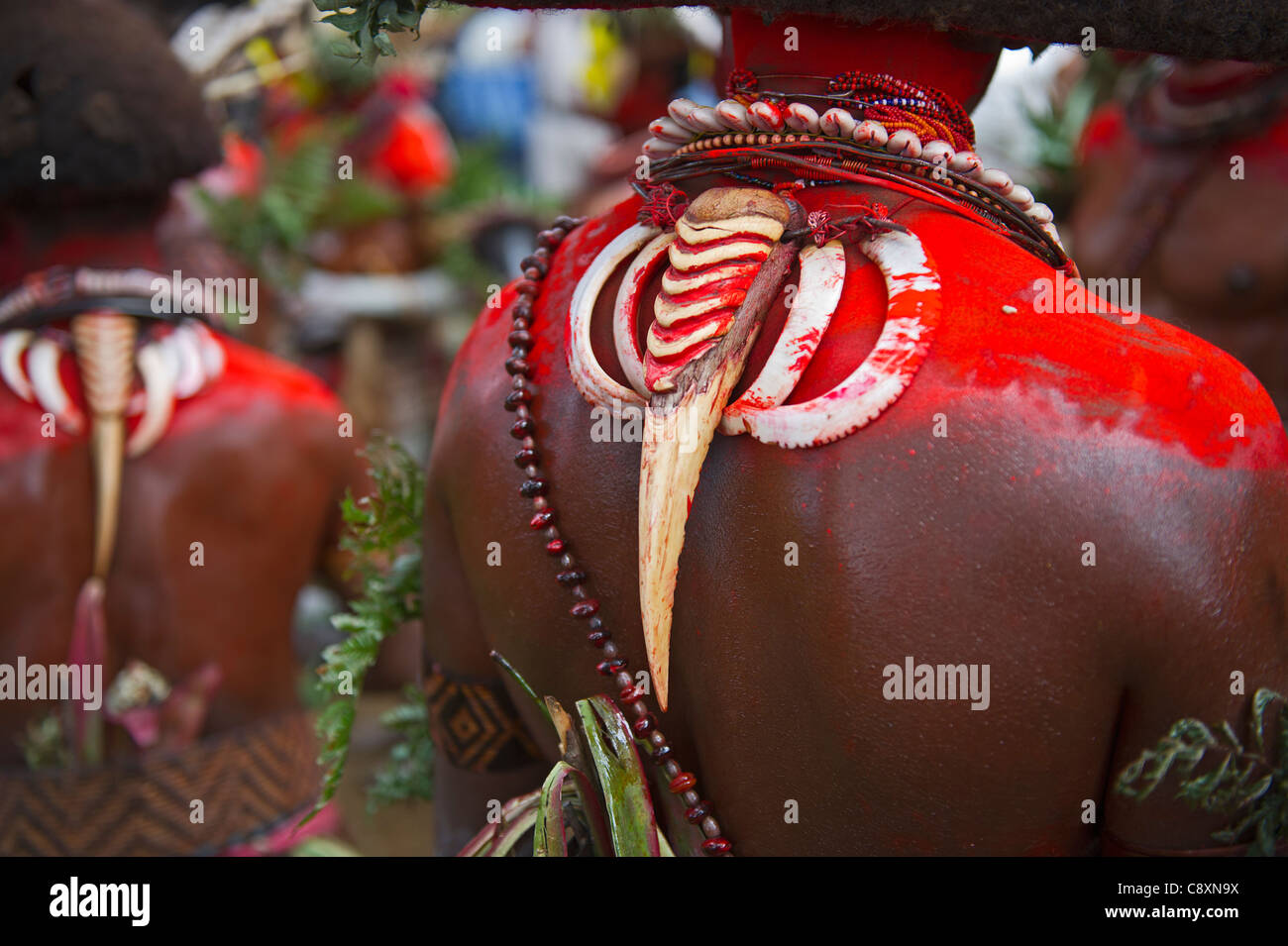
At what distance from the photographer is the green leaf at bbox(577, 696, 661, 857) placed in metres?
1.41

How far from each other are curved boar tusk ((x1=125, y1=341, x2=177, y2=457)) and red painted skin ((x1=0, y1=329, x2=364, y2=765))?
0.07ft

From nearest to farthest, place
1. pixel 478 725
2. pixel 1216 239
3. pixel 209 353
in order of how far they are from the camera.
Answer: pixel 478 725
pixel 209 353
pixel 1216 239

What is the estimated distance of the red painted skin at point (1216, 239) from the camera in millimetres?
3387

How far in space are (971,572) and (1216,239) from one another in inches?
107

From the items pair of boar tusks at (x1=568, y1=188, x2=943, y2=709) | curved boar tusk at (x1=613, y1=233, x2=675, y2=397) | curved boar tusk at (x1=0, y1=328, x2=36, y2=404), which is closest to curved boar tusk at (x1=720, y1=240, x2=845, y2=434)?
pair of boar tusks at (x1=568, y1=188, x2=943, y2=709)

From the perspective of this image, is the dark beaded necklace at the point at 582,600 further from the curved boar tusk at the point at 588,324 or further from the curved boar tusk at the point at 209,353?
the curved boar tusk at the point at 209,353

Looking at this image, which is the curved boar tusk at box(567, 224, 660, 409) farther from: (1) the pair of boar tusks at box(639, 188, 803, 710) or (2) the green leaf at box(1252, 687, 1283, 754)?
(2) the green leaf at box(1252, 687, 1283, 754)

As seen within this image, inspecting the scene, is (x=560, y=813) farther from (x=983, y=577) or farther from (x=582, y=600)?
(x=983, y=577)

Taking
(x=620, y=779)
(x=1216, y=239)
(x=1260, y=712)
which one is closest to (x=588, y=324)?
(x=620, y=779)

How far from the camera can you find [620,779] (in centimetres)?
142

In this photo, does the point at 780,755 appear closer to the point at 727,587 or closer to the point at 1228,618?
the point at 727,587

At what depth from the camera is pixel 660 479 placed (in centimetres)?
130

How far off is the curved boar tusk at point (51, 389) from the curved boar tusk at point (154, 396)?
4.7 inches

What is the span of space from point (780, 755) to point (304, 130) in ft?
16.8
